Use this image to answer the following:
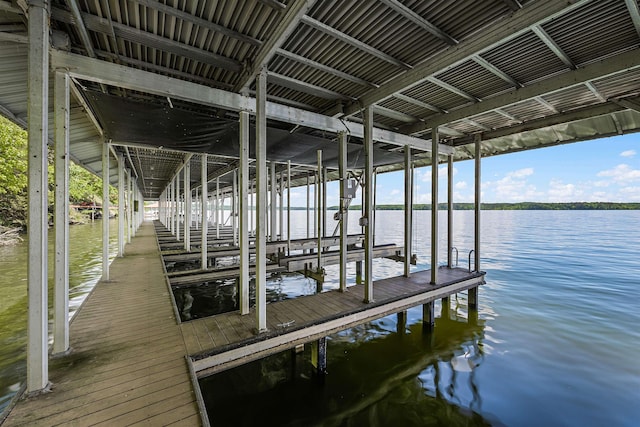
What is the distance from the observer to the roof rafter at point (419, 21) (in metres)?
2.43

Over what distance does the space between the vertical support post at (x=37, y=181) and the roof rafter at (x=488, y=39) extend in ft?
12.2

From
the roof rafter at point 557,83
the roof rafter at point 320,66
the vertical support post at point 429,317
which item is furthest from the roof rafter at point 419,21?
the vertical support post at point 429,317

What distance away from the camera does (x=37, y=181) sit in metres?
2.03

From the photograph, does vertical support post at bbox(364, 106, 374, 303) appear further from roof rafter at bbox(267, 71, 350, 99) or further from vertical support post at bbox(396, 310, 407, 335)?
vertical support post at bbox(396, 310, 407, 335)

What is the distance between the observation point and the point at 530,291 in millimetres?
8133

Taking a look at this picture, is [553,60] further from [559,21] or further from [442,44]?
[442,44]

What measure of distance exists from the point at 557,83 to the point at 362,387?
202 inches

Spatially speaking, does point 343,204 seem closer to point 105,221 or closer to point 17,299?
point 105,221

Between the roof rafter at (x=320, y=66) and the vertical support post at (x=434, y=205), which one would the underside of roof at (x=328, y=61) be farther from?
the vertical support post at (x=434, y=205)

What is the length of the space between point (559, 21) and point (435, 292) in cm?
442

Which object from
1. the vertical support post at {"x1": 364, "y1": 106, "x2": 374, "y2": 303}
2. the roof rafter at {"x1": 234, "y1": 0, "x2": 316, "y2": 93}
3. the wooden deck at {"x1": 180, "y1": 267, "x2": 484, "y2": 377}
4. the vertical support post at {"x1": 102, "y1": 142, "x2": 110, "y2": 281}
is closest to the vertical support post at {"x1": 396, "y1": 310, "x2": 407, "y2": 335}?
the wooden deck at {"x1": 180, "y1": 267, "x2": 484, "y2": 377}

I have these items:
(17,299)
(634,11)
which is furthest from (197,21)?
(17,299)

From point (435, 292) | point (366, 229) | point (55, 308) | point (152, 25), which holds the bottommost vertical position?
point (435, 292)

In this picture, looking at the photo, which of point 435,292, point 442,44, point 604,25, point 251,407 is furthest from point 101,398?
point 604,25
